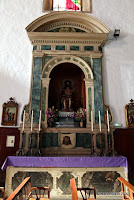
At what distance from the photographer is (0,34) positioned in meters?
6.50

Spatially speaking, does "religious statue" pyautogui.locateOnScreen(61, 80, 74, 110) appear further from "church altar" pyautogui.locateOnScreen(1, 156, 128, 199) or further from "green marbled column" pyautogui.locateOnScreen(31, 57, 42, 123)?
"church altar" pyautogui.locateOnScreen(1, 156, 128, 199)

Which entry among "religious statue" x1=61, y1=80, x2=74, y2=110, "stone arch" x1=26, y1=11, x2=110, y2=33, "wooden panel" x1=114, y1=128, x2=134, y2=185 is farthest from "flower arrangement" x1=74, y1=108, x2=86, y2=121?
"stone arch" x1=26, y1=11, x2=110, y2=33

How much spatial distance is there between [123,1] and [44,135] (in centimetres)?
615

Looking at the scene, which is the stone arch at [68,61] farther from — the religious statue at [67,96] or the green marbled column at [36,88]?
the religious statue at [67,96]

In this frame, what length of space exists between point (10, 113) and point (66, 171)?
2.70m

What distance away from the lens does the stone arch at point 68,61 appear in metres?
6.07

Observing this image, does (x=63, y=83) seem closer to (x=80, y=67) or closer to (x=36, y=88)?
(x=80, y=67)

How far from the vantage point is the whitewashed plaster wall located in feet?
19.5

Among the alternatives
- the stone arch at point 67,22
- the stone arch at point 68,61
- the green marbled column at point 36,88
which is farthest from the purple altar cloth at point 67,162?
the stone arch at point 67,22

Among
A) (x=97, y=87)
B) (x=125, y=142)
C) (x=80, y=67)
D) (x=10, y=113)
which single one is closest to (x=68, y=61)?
(x=80, y=67)

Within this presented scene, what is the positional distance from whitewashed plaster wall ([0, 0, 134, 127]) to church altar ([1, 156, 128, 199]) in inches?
73.3

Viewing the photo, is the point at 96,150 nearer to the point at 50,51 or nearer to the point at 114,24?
the point at 50,51

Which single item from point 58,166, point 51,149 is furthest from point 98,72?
point 58,166

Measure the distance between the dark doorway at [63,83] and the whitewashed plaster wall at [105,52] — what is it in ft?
3.57
